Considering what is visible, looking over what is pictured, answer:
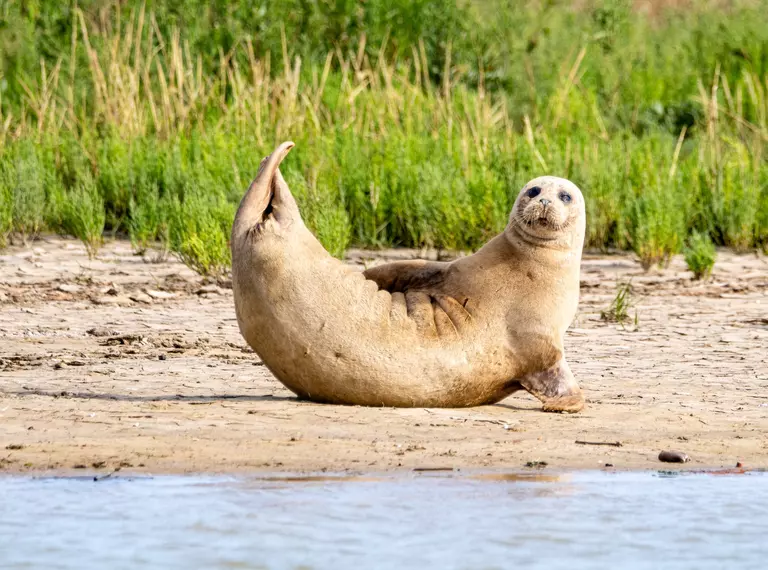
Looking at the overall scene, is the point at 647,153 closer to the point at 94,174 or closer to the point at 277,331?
the point at 94,174

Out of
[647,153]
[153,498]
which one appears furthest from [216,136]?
[153,498]

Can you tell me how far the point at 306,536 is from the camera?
13.7 ft

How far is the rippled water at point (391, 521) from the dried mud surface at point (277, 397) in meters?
0.20

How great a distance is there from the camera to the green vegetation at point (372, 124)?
400 inches

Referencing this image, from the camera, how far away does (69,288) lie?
28.2 ft

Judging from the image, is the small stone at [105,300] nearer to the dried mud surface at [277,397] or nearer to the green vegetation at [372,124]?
the dried mud surface at [277,397]

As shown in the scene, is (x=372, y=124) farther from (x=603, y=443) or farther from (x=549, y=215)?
(x=603, y=443)

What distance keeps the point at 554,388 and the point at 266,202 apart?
50.7 inches

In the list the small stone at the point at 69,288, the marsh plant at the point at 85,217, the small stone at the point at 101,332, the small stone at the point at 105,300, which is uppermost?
the marsh plant at the point at 85,217

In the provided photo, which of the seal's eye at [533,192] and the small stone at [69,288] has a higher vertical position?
the seal's eye at [533,192]

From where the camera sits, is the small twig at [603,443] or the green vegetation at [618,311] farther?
the green vegetation at [618,311]

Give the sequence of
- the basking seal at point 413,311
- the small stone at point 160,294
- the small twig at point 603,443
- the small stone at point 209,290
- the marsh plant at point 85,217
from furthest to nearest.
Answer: the marsh plant at point 85,217 → the small stone at point 209,290 → the small stone at point 160,294 → the basking seal at point 413,311 → the small twig at point 603,443

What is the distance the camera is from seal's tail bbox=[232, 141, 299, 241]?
548 centimetres

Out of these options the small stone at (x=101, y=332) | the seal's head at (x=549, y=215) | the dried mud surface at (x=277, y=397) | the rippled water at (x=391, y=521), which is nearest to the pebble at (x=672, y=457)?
the dried mud surface at (x=277, y=397)
